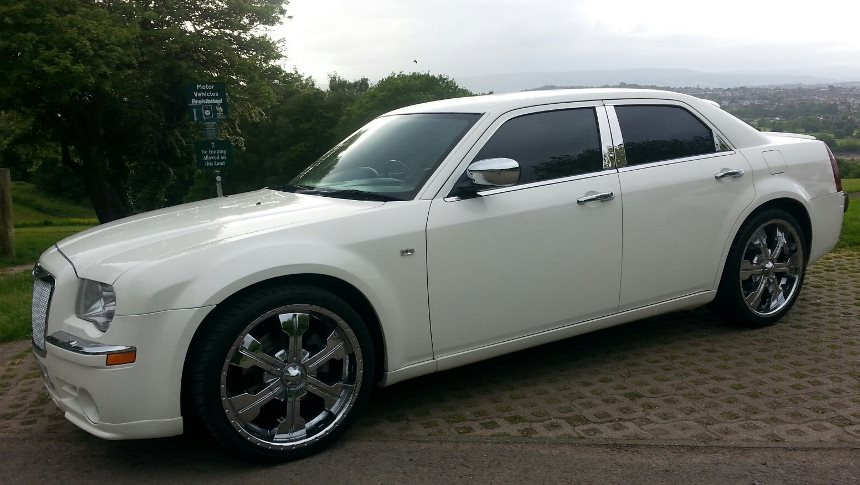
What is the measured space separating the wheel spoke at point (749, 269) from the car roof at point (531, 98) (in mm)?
1174

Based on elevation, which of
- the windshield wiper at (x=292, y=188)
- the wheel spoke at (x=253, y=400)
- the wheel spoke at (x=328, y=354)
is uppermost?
the windshield wiper at (x=292, y=188)

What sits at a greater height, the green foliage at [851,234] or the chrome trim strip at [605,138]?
the chrome trim strip at [605,138]

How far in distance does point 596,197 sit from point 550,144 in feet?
1.35

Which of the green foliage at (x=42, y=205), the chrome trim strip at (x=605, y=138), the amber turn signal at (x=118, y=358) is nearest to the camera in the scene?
the amber turn signal at (x=118, y=358)

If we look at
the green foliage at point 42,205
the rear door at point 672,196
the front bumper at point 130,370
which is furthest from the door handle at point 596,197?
the green foliage at point 42,205

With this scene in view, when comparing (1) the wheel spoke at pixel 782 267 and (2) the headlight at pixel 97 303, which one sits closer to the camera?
(2) the headlight at pixel 97 303

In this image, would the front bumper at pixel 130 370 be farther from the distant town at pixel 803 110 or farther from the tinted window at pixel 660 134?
the distant town at pixel 803 110

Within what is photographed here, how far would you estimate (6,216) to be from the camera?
1309 cm

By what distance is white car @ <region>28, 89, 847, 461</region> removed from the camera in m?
3.40

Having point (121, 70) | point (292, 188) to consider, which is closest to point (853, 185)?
point (121, 70)

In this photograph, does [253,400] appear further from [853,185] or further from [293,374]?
[853,185]

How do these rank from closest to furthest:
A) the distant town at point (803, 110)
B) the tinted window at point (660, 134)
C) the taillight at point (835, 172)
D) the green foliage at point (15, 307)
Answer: the tinted window at point (660, 134) → the taillight at point (835, 172) → the green foliage at point (15, 307) → the distant town at point (803, 110)

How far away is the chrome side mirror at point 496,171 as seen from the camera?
13.2 feet

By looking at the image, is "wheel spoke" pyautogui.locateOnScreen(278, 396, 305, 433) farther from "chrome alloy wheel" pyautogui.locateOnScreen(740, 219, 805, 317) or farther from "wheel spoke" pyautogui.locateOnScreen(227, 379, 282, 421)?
"chrome alloy wheel" pyautogui.locateOnScreen(740, 219, 805, 317)
